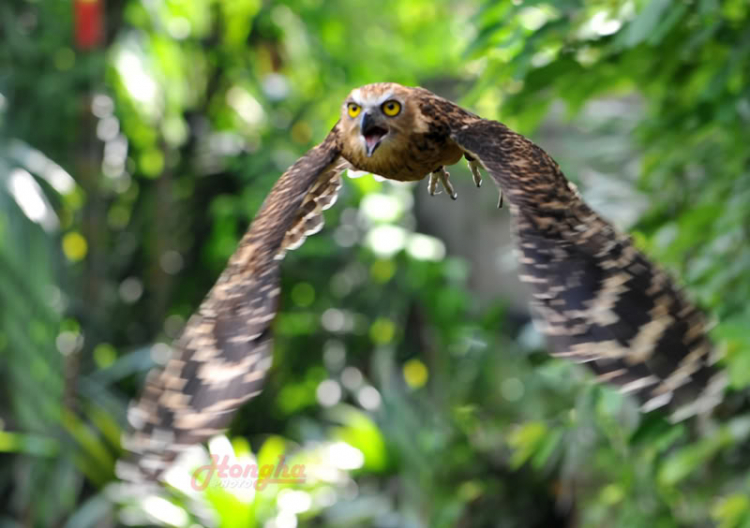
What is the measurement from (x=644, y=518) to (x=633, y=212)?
820 mm

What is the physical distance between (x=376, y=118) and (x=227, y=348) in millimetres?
290

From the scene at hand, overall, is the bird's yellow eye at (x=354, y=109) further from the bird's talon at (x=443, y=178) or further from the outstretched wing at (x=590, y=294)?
the bird's talon at (x=443, y=178)

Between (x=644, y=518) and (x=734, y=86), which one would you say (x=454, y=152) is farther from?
(x=644, y=518)

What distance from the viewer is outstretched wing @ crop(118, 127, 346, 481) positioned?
3.01 ft

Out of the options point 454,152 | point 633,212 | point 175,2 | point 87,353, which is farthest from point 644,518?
point 87,353

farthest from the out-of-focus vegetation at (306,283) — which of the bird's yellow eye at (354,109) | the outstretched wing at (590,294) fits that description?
the bird's yellow eye at (354,109)

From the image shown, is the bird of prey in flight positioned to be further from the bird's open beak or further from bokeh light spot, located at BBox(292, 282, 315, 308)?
bokeh light spot, located at BBox(292, 282, 315, 308)

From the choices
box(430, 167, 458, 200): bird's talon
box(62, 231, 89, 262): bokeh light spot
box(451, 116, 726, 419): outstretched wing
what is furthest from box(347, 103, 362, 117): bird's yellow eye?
box(62, 231, 89, 262): bokeh light spot

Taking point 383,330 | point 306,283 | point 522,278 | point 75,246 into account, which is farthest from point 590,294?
point 75,246

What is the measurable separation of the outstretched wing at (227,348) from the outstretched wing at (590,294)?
0.66ft

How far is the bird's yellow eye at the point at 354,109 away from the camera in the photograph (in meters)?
0.98

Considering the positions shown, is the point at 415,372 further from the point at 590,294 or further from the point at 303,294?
the point at 590,294

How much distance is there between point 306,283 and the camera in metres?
4.18

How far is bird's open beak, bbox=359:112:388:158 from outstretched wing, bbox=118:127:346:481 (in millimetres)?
54
